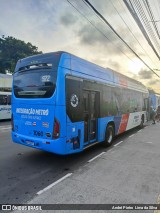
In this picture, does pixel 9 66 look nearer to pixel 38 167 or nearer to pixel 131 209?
Answer: pixel 38 167

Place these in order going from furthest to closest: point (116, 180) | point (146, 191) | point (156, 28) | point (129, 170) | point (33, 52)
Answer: point (33, 52), point (156, 28), point (129, 170), point (116, 180), point (146, 191)

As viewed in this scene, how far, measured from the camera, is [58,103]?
18.6ft

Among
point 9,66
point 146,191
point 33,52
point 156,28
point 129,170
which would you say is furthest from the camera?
point 33,52

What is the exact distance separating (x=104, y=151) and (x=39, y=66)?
4344 millimetres

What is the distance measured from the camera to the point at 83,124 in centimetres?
666

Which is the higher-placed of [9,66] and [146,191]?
[9,66]

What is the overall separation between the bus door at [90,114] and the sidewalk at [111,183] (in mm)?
837

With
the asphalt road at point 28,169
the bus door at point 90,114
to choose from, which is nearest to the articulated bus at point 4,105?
the asphalt road at point 28,169

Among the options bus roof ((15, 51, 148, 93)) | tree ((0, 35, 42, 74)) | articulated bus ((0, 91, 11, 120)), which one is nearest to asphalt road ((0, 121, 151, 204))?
bus roof ((15, 51, 148, 93))

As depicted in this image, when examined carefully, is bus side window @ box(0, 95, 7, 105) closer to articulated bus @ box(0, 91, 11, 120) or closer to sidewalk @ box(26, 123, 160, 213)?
articulated bus @ box(0, 91, 11, 120)

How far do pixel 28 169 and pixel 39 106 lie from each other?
1877 millimetres

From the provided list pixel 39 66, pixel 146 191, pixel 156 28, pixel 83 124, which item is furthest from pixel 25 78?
pixel 156 28

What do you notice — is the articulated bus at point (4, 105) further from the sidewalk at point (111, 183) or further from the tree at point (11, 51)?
the tree at point (11, 51)

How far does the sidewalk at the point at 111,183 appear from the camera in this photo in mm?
4242
